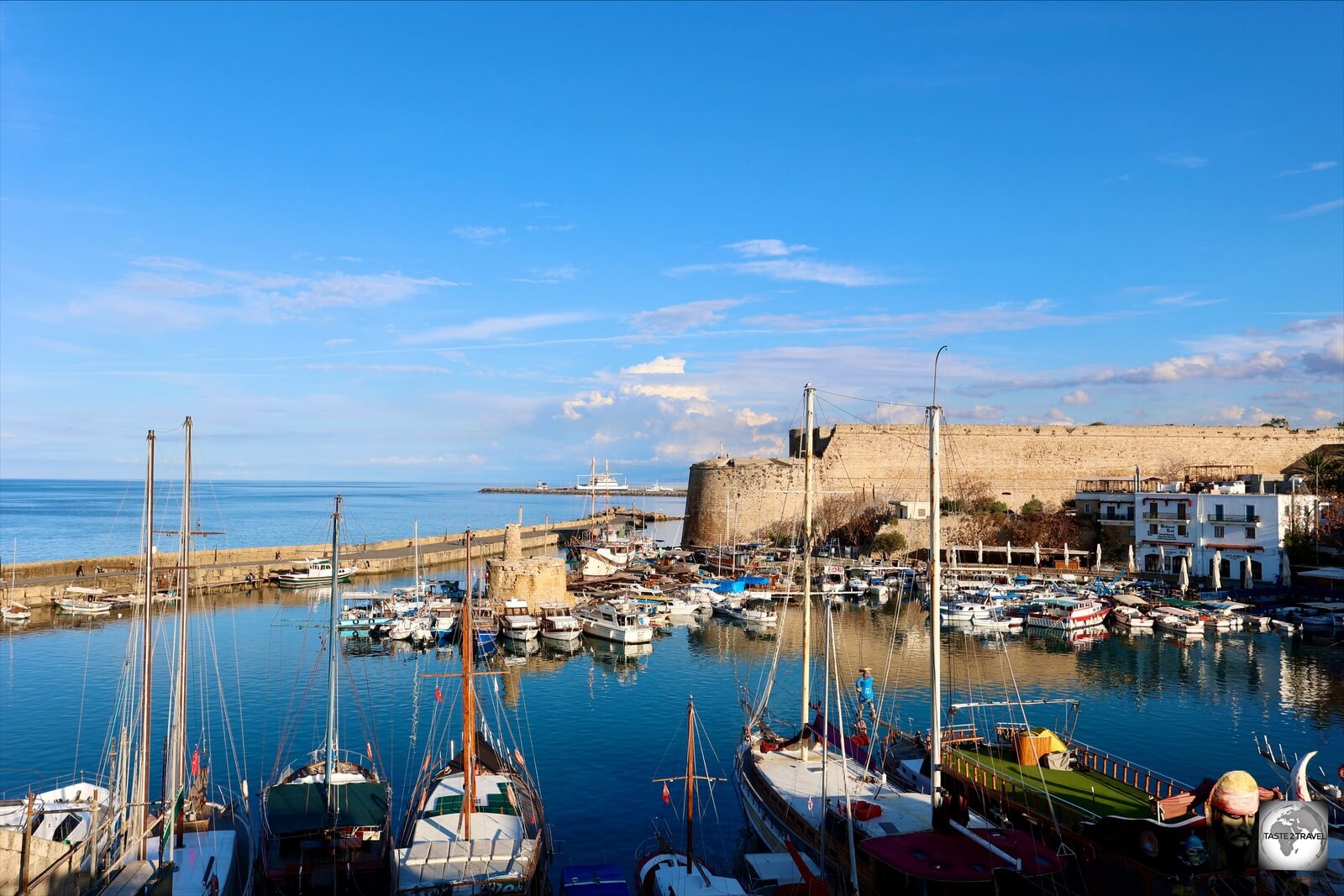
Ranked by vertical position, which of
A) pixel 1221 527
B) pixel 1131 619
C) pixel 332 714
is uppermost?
pixel 1221 527

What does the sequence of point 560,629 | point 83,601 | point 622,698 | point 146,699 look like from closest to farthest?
point 146,699, point 622,698, point 560,629, point 83,601

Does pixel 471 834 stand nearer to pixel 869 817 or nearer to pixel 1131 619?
pixel 869 817

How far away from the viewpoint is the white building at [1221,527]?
140 feet

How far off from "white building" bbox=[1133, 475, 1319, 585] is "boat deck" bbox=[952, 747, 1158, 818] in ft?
113

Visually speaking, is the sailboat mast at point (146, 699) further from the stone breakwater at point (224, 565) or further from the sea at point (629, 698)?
the stone breakwater at point (224, 565)

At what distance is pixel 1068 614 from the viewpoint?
117 feet

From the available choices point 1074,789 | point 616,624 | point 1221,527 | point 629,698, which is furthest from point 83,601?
point 1221,527

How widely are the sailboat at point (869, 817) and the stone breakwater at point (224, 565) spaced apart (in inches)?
895

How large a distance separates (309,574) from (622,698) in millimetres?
28662

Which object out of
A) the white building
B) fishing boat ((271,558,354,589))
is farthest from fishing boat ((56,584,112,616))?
the white building

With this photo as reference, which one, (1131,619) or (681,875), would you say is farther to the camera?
(1131,619)

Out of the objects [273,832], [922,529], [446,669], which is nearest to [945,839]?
[273,832]

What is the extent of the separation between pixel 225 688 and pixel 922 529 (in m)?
39.3

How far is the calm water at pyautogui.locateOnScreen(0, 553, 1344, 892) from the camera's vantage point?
18.6m
